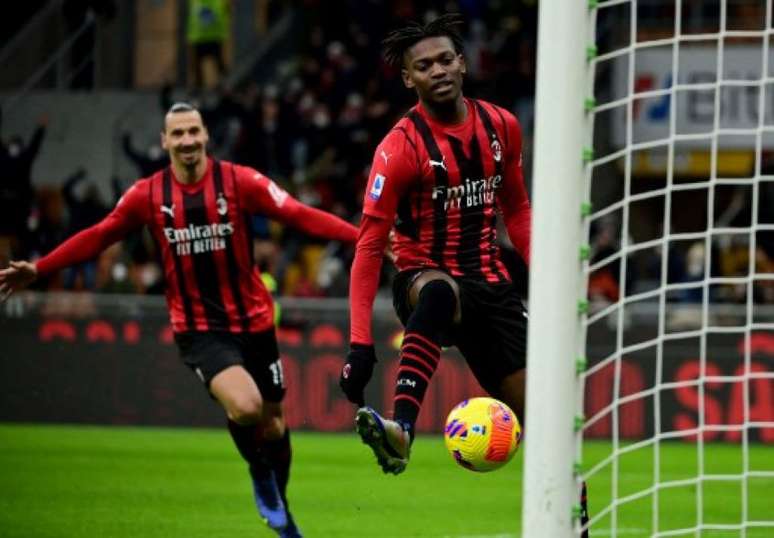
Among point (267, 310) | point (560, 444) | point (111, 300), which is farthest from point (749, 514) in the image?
point (111, 300)

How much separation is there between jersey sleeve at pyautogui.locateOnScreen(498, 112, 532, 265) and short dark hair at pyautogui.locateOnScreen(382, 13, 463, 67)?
0.44m

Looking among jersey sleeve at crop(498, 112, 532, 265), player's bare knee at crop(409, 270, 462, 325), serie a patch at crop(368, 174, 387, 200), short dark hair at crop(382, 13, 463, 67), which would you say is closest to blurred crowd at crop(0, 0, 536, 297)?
jersey sleeve at crop(498, 112, 532, 265)

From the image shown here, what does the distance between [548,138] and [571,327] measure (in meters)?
0.54

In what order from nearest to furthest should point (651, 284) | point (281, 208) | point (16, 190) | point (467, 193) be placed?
point (467, 193) → point (281, 208) → point (651, 284) → point (16, 190)

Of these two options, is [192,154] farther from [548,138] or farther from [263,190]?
[548,138]

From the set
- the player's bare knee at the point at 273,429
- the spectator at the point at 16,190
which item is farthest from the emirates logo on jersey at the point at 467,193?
the spectator at the point at 16,190

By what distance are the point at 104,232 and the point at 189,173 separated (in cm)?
51

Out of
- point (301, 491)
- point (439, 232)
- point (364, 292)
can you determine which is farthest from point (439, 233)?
point (301, 491)

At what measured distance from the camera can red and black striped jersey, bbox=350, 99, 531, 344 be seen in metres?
6.65

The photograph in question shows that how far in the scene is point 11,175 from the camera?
57.1ft

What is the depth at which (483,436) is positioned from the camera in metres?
6.45

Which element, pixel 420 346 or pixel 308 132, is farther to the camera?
pixel 308 132

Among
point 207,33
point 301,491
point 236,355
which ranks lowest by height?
point 301,491

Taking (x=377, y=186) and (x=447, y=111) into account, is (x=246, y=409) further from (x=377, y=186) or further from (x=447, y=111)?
(x=447, y=111)
